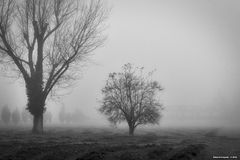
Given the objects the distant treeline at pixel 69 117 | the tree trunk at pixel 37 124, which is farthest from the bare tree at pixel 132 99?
the distant treeline at pixel 69 117

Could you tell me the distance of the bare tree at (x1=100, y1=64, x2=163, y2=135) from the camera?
109 ft

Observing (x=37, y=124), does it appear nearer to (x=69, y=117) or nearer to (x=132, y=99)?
(x=132, y=99)

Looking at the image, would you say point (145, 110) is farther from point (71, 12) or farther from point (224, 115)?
point (224, 115)

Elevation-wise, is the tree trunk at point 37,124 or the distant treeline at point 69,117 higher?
the tree trunk at point 37,124

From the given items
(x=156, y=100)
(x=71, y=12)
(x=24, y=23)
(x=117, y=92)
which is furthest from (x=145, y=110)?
(x=24, y=23)

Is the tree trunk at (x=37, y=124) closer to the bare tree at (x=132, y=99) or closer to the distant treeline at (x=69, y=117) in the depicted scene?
the bare tree at (x=132, y=99)

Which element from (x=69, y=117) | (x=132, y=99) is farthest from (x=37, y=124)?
(x=69, y=117)

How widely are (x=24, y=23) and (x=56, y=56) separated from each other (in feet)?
17.5

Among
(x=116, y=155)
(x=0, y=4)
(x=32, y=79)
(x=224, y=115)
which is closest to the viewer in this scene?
(x=116, y=155)

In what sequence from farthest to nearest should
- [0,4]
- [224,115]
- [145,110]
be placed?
1. [224,115]
2. [145,110]
3. [0,4]

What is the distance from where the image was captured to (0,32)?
26.1 meters

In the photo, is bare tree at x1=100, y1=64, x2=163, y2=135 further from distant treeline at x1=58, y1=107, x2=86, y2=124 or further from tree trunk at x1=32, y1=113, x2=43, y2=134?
distant treeline at x1=58, y1=107, x2=86, y2=124

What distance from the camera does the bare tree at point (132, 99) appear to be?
1312 inches

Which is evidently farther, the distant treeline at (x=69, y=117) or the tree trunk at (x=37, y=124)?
the distant treeline at (x=69, y=117)
